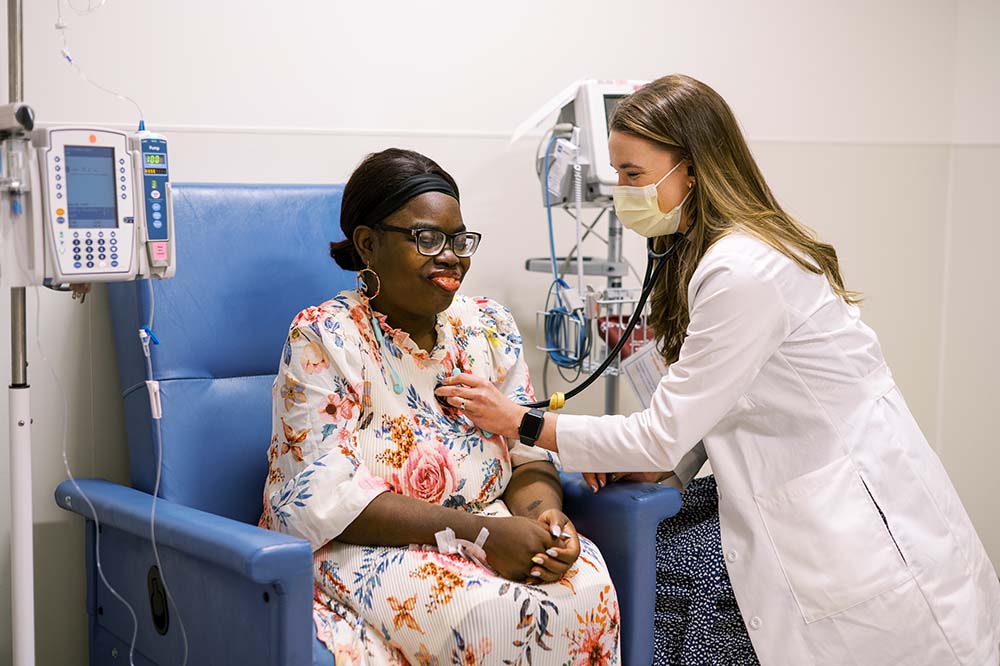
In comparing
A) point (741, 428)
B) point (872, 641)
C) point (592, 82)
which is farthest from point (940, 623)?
point (592, 82)

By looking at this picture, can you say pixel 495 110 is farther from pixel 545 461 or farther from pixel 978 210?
pixel 978 210

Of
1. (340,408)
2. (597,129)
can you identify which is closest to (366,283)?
(340,408)

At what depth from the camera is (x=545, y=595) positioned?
1666mm

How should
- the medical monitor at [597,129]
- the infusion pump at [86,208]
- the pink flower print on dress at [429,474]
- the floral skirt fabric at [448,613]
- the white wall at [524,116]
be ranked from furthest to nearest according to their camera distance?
the medical monitor at [597,129] < the white wall at [524,116] < the pink flower print on dress at [429,474] < the floral skirt fabric at [448,613] < the infusion pump at [86,208]

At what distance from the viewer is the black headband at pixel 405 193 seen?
6.12 ft

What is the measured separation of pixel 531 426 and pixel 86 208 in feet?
2.67

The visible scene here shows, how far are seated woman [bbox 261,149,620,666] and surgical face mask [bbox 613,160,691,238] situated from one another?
0.28m

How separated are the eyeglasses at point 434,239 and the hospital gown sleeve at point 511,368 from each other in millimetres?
240

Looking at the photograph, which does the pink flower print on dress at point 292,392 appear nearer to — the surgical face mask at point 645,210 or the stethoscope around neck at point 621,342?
the stethoscope around neck at point 621,342

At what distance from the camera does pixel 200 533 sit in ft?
5.26

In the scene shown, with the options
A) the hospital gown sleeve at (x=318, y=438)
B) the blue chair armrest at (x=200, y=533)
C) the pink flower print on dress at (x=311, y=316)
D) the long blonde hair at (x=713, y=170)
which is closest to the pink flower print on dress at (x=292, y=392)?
the hospital gown sleeve at (x=318, y=438)

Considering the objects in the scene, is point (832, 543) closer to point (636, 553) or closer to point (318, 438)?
point (636, 553)

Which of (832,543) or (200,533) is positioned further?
(832,543)

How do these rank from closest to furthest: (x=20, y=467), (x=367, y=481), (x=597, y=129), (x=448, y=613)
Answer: (x=20, y=467) → (x=448, y=613) → (x=367, y=481) → (x=597, y=129)
